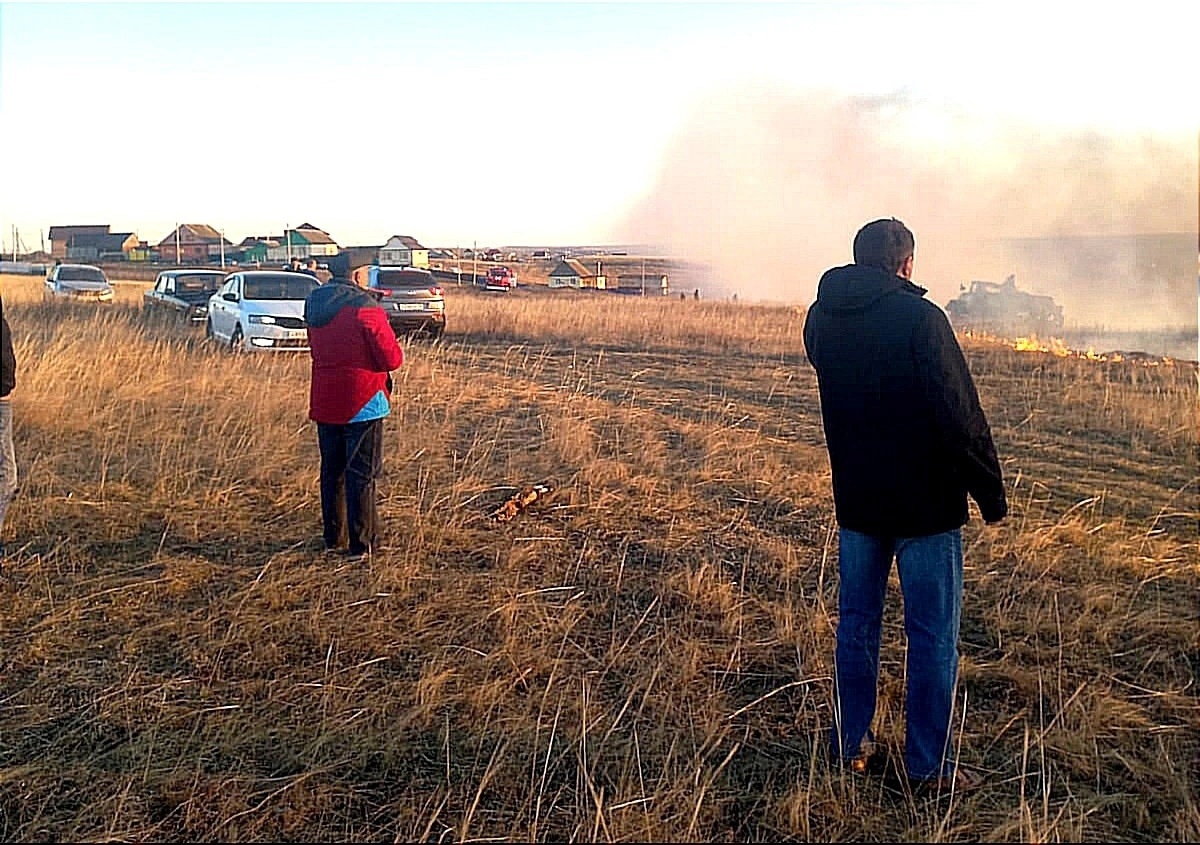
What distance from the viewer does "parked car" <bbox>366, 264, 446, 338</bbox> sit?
18.8m

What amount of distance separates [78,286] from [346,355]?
913 inches

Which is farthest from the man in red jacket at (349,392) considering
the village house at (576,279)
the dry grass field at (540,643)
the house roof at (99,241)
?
the house roof at (99,241)

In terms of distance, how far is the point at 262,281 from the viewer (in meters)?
15.8

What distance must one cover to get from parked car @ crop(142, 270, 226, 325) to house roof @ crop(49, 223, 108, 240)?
218 feet

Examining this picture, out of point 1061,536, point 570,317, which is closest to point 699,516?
point 1061,536

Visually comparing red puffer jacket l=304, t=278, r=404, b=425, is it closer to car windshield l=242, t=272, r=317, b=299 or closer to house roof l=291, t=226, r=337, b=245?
car windshield l=242, t=272, r=317, b=299

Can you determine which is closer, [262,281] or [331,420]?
[331,420]

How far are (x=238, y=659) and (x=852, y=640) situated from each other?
2.57 metres

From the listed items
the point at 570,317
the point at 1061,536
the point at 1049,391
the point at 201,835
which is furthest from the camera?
the point at 570,317

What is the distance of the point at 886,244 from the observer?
9.97 ft

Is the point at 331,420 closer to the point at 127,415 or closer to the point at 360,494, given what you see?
the point at 360,494

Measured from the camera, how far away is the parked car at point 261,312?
14.5 m

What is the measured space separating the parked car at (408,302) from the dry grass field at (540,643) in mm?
9753

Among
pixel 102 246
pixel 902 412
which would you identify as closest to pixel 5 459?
pixel 902 412
